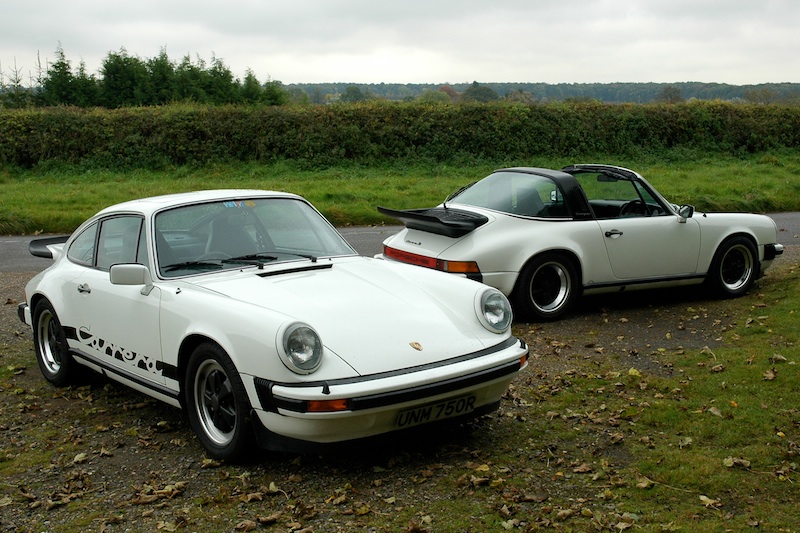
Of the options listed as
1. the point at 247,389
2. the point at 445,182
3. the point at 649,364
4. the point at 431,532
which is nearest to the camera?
the point at 431,532

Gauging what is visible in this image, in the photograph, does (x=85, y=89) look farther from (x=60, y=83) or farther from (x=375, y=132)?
(x=375, y=132)

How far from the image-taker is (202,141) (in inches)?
958

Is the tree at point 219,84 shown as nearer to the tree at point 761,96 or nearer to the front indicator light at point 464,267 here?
the tree at point 761,96

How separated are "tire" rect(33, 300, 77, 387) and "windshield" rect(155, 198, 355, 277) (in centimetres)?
140

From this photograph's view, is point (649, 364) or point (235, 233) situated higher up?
point (235, 233)

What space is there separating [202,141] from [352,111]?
4670mm

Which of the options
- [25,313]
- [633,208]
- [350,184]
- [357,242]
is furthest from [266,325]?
[350,184]

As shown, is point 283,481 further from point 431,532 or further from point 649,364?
point 649,364

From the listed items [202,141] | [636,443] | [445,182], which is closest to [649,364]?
[636,443]

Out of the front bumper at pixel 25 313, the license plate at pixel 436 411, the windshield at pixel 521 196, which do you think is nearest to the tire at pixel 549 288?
the windshield at pixel 521 196

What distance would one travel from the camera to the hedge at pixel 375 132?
78.4 feet

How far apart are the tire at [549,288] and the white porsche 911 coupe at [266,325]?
2.78m

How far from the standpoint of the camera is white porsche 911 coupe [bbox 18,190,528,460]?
4293 mm

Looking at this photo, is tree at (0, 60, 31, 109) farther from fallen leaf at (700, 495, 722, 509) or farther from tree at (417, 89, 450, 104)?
fallen leaf at (700, 495, 722, 509)
